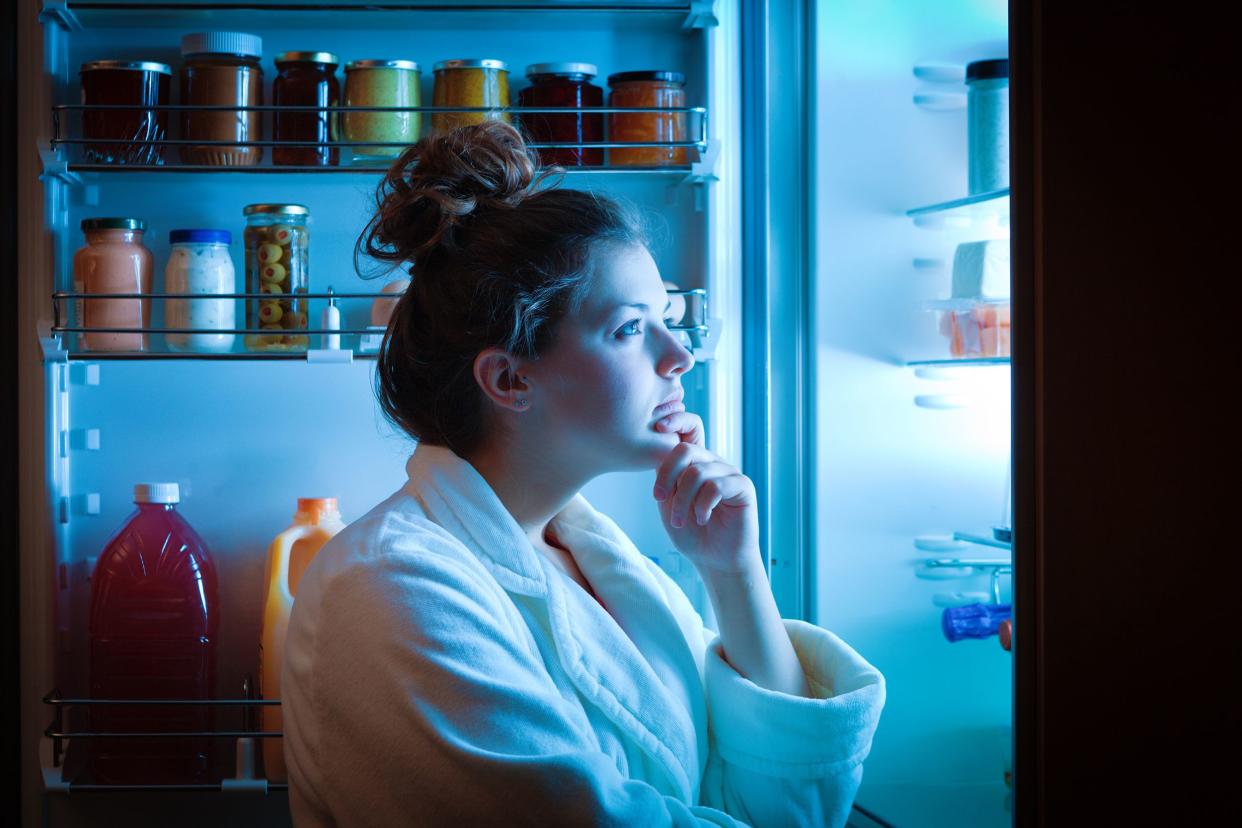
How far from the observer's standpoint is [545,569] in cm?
110

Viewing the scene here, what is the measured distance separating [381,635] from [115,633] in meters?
0.80

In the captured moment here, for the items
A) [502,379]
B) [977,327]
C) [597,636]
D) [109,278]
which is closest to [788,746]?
[597,636]

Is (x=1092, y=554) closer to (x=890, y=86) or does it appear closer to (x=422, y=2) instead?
(x=890, y=86)

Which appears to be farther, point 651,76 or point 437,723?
point 651,76

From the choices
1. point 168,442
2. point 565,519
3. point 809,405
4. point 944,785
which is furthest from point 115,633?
point 944,785

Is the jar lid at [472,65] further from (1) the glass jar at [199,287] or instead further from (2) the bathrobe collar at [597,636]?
(2) the bathrobe collar at [597,636]

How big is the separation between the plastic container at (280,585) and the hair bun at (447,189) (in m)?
0.51

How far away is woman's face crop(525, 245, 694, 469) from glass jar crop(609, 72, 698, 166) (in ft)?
1.60

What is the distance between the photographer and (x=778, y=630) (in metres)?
1.23

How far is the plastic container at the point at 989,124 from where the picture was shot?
4.55ft

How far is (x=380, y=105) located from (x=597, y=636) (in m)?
0.85

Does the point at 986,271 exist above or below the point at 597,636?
above

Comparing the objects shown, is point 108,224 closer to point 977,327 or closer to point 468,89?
point 468,89

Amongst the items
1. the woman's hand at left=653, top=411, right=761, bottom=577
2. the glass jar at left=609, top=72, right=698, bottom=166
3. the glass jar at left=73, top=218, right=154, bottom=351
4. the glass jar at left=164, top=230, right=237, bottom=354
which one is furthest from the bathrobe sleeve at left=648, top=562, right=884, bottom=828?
the glass jar at left=73, top=218, right=154, bottom=351
